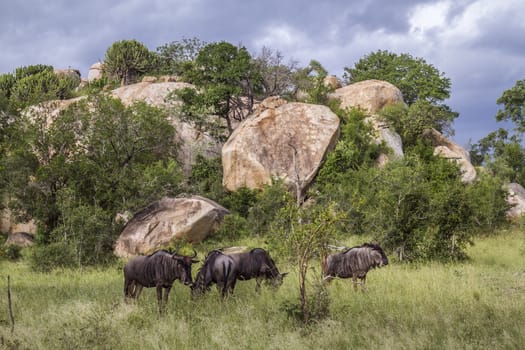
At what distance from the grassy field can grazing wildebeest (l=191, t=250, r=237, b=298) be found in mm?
308

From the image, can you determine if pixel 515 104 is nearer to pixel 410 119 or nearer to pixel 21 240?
pixel 410 119

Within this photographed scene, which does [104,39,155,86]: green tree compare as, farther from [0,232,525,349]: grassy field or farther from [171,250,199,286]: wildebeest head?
[171,250,199,286]: wildebeest head

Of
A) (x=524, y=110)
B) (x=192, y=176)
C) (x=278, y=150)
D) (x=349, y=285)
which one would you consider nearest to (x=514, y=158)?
(x=524, y=110)

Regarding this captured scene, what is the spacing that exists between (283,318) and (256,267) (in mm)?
2627

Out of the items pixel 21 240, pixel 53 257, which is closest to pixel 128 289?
pixel 53 257

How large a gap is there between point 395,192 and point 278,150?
15454 millimetres

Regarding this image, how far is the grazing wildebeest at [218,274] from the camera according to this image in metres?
Answer: 10.8

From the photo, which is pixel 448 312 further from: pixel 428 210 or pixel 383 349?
pixel 428 210

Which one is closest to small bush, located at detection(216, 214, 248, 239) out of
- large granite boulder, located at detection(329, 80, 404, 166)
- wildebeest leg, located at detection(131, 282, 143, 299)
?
wildebeest leg, located at detection(131, 282, 143, 299)

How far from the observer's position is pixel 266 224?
2691 centimetres

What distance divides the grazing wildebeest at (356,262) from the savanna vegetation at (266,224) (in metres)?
0.48

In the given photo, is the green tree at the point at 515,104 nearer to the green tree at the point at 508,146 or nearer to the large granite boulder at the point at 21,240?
the green tree at the point at 508,146

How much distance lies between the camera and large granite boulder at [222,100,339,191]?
1248 inches

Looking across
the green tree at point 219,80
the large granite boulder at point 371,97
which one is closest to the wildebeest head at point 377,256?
the green tree at point 219,80
